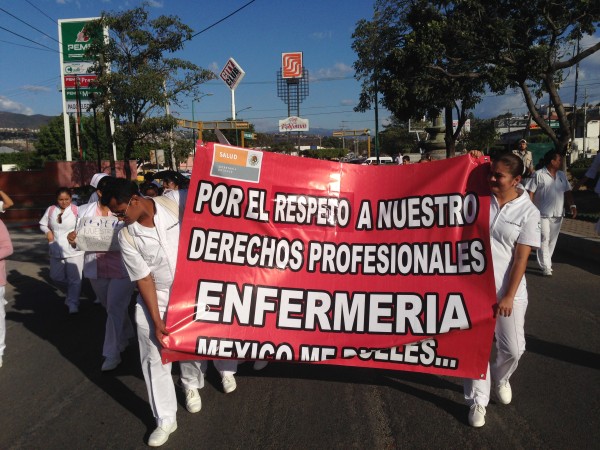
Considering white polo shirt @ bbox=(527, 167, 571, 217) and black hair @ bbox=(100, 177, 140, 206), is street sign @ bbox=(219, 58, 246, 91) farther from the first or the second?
black hair @ bbox=(100, 177, 140, 206)

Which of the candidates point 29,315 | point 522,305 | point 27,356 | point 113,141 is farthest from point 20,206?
point 522,305

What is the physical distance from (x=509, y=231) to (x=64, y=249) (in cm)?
585

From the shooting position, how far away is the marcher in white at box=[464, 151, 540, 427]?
11.0 ft

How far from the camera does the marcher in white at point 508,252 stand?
3365 mm

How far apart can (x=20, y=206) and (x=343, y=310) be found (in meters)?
21.0

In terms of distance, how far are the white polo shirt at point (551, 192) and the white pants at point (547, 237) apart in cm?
12

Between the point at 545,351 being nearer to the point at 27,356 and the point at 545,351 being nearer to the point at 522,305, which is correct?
the point at 522,305

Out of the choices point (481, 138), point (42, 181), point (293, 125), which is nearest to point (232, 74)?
point (293, 125)

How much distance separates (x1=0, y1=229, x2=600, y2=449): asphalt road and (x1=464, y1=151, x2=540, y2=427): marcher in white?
0.98 ft

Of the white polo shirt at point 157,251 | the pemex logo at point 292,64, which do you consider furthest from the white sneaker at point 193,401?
the pemex logo at point 292,64

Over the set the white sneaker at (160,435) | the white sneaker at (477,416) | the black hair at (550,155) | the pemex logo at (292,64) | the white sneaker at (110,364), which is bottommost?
the white sneaker at (110,364)

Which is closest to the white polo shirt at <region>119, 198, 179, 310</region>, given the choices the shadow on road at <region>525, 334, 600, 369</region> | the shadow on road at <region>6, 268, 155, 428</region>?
the shadow on road at <region>6, 268, 155, 428</region>

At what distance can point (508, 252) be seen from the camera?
347cm

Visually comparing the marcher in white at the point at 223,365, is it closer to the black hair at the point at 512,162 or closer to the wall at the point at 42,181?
the black hair at the point at 512,162
